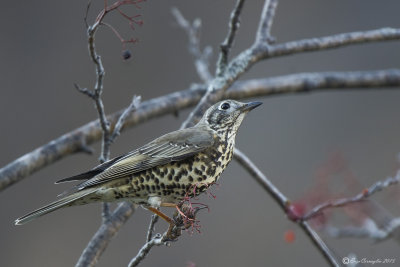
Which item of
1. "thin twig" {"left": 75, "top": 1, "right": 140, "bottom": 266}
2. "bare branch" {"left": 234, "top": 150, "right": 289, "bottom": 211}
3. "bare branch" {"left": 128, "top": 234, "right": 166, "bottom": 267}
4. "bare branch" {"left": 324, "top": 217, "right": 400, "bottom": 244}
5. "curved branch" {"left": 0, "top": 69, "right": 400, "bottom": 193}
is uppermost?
"curved branch" {"left": 0, "top": 69, "right": 400, "bottom": 193}

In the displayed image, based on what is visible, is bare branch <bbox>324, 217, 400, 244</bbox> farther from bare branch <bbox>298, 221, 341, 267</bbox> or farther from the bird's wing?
the bird's wing

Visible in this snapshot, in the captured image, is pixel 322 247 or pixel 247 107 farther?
pixel 247 107

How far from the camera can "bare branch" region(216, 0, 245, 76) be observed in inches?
161

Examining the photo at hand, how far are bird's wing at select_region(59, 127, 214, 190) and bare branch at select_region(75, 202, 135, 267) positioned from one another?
34cm

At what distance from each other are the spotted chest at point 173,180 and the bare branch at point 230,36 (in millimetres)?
942

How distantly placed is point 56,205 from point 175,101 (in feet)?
5.67

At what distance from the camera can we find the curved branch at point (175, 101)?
3902mm

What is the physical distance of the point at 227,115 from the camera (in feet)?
13.1

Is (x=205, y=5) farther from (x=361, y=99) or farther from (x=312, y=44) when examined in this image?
(x=312, y=44)

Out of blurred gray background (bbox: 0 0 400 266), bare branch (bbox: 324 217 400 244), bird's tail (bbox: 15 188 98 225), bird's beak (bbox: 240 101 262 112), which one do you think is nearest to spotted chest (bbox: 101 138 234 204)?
bird's tail (bbox: 15 188 98 225)

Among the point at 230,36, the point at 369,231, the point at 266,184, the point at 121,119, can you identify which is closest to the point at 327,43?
the point at 230,36

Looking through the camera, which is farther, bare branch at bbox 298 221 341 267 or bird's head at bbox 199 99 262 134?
bird's head at bbox 199 99 262 134

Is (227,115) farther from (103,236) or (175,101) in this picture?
(103,236)

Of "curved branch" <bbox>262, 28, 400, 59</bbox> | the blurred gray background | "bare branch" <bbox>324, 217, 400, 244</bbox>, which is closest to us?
"bare branch" <bbox>324, 217, 400, 244</bbox>
